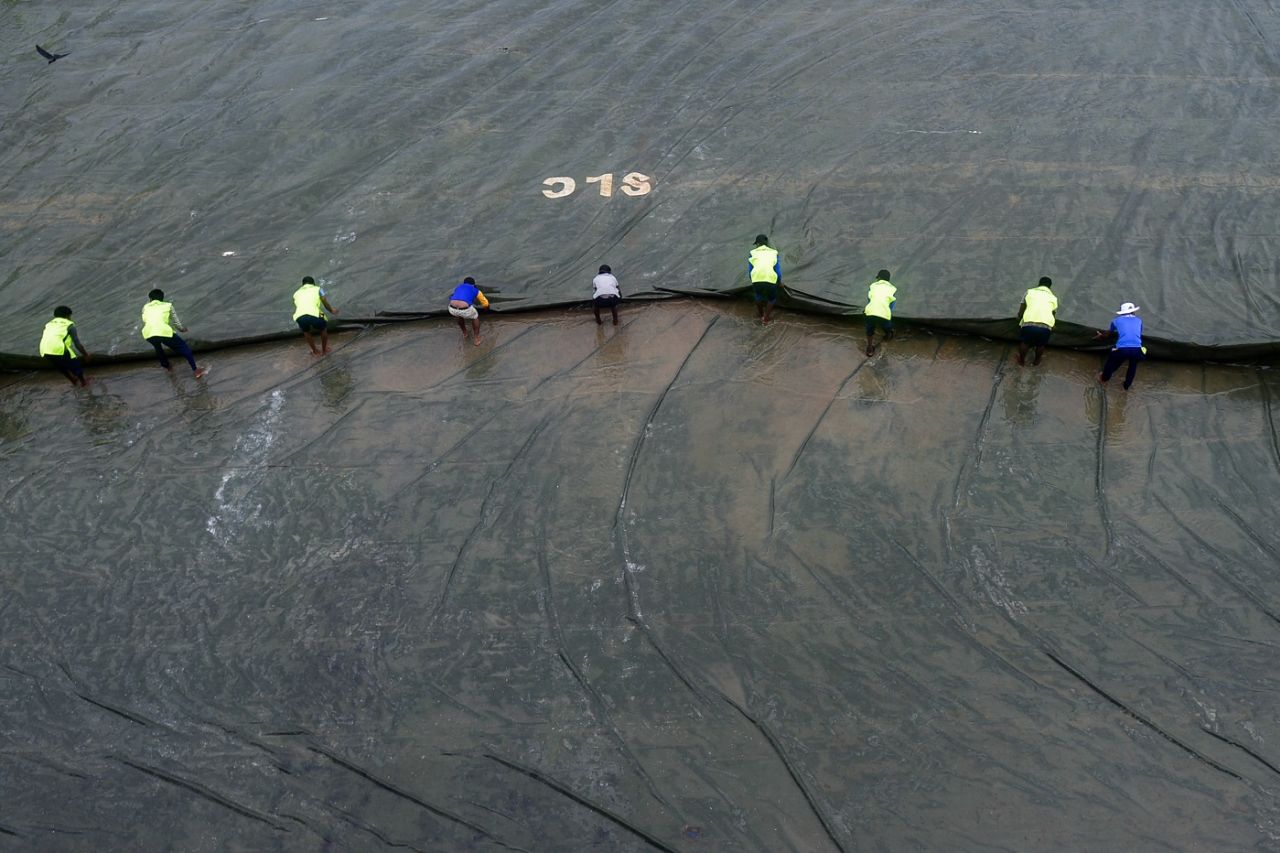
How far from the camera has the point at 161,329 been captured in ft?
34.1

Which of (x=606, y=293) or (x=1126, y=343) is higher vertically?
(x=606, y=293)

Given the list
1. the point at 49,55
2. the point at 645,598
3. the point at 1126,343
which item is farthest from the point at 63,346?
the point at 1126,343

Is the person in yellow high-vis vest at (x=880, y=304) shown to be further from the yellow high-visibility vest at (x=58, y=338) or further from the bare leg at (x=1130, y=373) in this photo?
the yellow high-visibility vest at (x=58, y=338)

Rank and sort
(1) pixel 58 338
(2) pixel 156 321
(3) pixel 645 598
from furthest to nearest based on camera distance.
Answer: (2) pixel 156 321, (1) pixel 58 338, (3) pixel 645 598

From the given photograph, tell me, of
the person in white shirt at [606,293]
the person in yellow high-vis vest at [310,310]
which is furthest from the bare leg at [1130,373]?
the person in yellow high-vis vest at [310,310]

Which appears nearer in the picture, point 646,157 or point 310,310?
point 310,310

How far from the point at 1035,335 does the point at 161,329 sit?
29.6 ft

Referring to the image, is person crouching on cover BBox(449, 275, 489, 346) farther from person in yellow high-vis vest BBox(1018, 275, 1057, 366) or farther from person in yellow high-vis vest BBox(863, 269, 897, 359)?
person in yellow high-vis vest BBox(1018, 275, 1057, 366)

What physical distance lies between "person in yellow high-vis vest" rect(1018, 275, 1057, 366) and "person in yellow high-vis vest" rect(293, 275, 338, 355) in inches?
287

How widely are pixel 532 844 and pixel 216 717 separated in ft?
9.04

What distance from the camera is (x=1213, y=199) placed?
11.4 m

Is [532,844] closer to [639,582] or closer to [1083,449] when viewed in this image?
[639,582]

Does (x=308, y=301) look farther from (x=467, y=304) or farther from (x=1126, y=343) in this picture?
(x=1126, y=343)

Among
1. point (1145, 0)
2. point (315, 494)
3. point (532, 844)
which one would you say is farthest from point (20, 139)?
point (1145, 0)
